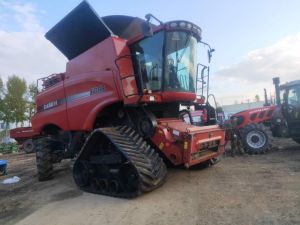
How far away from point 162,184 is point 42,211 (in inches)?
93.5

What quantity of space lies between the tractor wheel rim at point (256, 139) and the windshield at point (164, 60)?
479 centimetres

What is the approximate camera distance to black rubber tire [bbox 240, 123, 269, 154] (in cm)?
1105

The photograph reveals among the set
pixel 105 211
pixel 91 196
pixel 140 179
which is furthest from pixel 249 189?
pixel 91 196

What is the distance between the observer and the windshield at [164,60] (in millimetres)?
6938

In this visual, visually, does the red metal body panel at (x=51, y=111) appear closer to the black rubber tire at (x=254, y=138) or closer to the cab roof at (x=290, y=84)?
the black rubber tire at (x=254, y=138)

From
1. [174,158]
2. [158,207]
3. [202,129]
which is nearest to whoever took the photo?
[158,207]

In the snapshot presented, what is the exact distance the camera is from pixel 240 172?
7637 millimetres

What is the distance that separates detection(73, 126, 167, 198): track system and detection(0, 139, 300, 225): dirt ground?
0.76 feet

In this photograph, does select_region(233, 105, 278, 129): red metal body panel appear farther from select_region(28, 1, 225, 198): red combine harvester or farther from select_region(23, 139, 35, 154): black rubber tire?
select_region(23, 139, 35, 154): black rubber tire

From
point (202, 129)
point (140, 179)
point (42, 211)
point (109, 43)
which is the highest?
point (109, 43)

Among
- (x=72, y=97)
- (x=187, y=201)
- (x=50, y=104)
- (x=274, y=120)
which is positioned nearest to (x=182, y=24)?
(x=72, y=97)

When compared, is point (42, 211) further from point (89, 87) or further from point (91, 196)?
point (89, 87)

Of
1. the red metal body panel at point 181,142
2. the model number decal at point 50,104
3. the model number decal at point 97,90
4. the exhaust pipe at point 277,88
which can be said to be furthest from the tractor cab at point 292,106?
the model number decal at point 50,104

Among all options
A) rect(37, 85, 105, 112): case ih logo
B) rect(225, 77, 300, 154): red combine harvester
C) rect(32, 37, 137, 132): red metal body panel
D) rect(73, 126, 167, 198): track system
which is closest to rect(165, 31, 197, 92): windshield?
rect(32, 37, 137, 132): red metal body panel
